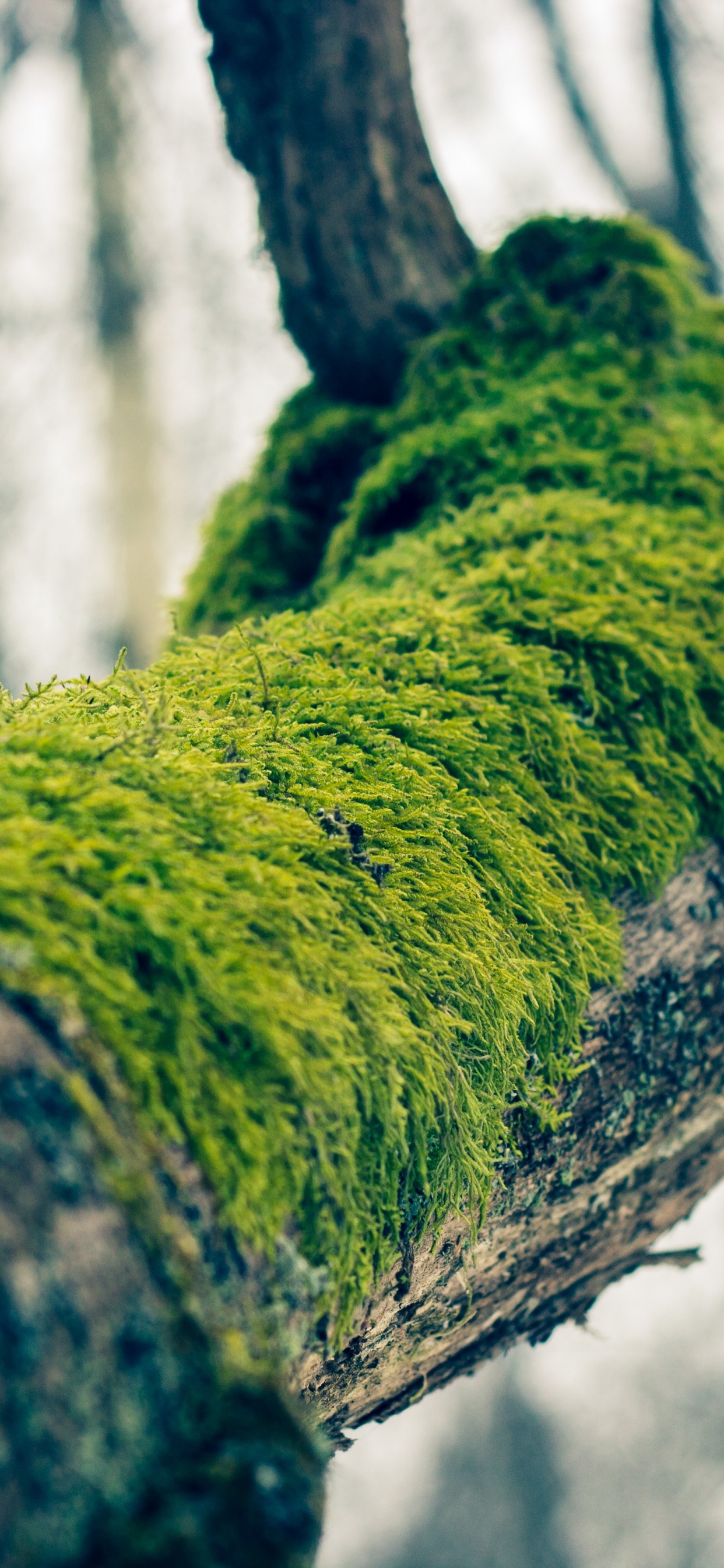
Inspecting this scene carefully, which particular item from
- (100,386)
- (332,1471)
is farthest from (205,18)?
(100,386)

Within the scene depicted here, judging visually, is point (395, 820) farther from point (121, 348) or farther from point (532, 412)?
point (121, 348)

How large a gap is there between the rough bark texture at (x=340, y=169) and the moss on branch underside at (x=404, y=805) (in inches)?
23.2

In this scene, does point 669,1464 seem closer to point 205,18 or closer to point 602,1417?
point 602,1417

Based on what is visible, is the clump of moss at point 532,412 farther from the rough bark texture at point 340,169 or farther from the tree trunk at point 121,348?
the tree trunk at point 121,348

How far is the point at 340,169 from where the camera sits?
326 centimetres

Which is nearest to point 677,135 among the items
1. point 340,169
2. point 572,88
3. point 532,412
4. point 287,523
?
point 572,88

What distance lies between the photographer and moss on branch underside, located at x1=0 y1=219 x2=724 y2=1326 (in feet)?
3.24

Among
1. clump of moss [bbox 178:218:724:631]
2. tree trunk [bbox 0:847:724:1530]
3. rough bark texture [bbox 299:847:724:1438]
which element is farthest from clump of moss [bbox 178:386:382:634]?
tree trunk [bbox 0:847:724:1530]

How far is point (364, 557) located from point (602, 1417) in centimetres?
1195

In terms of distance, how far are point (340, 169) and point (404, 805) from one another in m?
2.88

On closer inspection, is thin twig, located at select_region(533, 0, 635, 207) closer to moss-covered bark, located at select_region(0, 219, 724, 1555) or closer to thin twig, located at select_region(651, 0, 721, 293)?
thin twig, located at select_region(651, 0, 721, 293)

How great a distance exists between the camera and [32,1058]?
2.68ft

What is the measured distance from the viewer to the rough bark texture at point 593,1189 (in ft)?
4.27

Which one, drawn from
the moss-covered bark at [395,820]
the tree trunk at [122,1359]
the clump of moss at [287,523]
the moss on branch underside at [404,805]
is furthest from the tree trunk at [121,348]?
the tree trunk at [122,1359]
